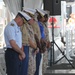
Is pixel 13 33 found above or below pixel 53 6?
below

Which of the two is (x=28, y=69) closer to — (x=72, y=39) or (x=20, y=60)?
(x=20, y=60)

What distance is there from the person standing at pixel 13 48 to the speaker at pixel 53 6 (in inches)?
111

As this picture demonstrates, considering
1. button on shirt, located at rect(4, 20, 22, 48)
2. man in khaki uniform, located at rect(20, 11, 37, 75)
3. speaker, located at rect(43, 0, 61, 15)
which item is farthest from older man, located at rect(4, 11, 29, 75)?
speaker, located at rect(43, 0, 61, 15)

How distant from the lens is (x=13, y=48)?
11.6 feet

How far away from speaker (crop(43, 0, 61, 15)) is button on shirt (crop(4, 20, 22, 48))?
9.36ft

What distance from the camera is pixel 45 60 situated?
16.8 ft

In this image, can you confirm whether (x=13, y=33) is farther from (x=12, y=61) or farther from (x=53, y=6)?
(x=53, y=6)

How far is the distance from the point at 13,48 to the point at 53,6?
3.13 metres

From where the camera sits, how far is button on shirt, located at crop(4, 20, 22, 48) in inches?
139

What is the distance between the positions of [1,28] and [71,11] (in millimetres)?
7927

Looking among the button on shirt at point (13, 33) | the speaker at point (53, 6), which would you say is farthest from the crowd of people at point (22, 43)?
the speaker at point (53, 6)

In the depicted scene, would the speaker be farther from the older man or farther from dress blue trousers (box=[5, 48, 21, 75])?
dress blue trousers (box=[5, 48, 21, 75])

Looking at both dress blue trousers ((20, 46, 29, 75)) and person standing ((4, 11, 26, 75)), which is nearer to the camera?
person standing ((4, 11, 26, 75))

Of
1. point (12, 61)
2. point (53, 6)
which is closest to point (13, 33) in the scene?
point (12, 61)
